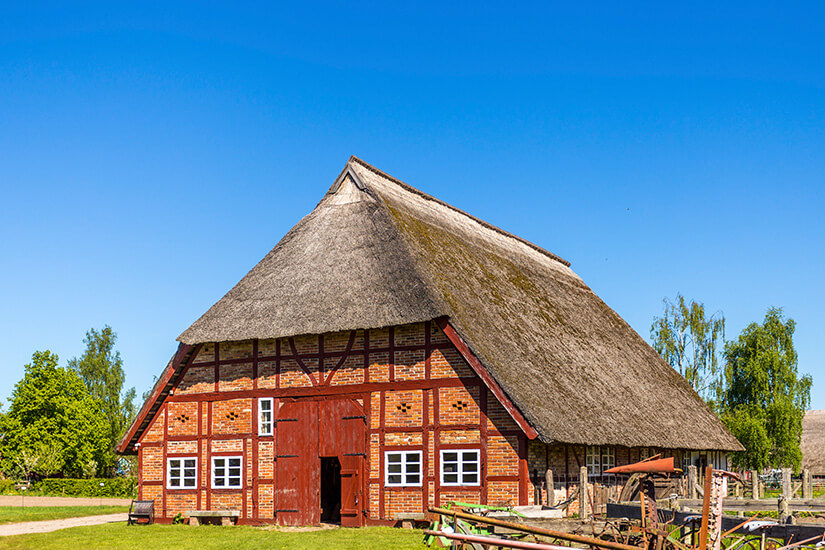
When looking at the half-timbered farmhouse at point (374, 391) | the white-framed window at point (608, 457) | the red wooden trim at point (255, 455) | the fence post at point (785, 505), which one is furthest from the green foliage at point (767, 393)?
the red wooden trim at point (255, 455)

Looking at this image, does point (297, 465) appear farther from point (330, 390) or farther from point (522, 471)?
point (522, 471)

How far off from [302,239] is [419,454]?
26.1 feet

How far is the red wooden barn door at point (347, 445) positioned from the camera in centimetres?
2148

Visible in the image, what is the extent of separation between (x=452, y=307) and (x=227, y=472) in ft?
25.0

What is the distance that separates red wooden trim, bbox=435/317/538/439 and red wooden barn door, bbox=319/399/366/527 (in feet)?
10.3

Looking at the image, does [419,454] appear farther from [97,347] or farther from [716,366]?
[97,347]

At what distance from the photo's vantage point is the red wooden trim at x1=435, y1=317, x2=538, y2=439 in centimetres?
1905

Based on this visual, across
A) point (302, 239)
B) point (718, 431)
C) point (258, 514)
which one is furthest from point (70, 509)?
point (718, 431)

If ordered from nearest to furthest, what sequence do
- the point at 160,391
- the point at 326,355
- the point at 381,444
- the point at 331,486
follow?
the point at 381,444 < the point at 326,355 < the point at 160,391 < the point at 331,486

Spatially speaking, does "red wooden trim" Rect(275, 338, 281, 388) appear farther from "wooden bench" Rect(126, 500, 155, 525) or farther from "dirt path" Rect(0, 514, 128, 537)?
"dirt path" Rect(0, 514, 128, 537)

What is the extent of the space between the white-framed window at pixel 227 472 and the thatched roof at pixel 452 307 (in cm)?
322

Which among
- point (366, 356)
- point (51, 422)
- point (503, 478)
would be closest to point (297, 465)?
point (366, 356)

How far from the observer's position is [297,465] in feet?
73.5

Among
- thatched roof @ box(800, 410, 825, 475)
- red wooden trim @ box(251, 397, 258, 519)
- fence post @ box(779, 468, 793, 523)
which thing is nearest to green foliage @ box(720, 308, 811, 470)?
thatched roof @ box(800, 410, 825, 475)
